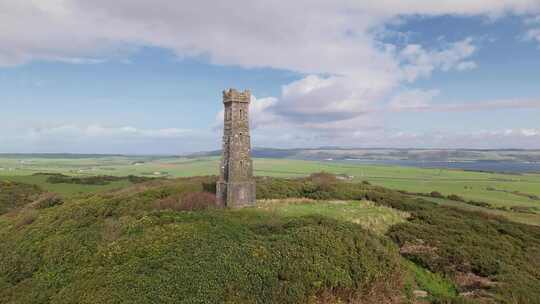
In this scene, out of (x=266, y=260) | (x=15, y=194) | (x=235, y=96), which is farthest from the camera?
(x=15, y=194)

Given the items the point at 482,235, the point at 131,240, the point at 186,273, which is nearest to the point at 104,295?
the point at 186,273

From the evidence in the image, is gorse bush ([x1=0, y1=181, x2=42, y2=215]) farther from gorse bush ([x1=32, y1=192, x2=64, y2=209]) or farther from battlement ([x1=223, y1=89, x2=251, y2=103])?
battlement ([x1=223, y1=89, x2=251, y2=103])

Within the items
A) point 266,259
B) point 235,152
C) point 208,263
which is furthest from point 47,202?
point 266,259

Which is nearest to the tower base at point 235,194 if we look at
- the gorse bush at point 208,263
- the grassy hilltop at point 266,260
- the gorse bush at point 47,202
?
the grassy hilltop at point 266,260

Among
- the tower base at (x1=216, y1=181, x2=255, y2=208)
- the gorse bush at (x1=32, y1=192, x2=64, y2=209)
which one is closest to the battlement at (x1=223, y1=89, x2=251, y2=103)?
the tower base at (x1=216, y1=181, x2=255, y2=208)

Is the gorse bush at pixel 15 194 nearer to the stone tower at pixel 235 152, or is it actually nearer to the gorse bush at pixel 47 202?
the gorse bush at pixel 47 202

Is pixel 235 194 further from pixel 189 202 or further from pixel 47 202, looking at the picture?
pixel 47 202

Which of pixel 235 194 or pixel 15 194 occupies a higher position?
pixel 235 194
